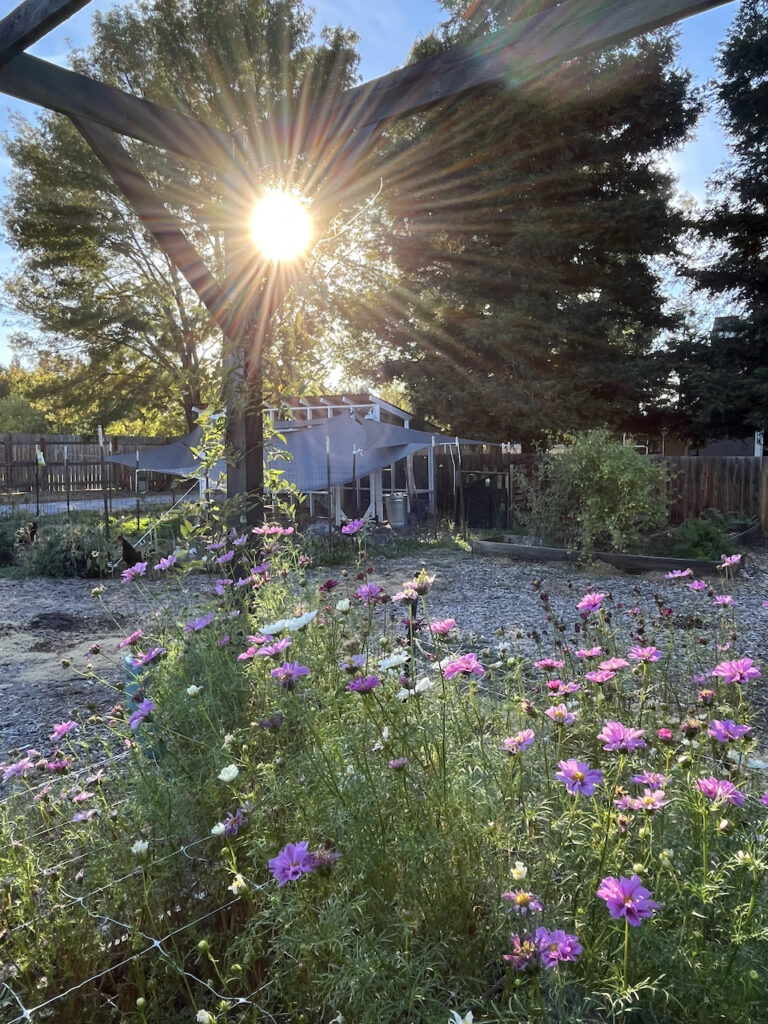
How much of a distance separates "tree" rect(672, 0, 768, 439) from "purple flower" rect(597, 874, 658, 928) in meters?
12.2

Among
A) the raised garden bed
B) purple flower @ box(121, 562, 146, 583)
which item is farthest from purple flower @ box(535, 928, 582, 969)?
the raised garden bed

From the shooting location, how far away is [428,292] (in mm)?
13758

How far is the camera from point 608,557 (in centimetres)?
747

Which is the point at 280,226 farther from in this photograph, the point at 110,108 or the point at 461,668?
the point at 461,668

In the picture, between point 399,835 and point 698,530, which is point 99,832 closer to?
point 399,835

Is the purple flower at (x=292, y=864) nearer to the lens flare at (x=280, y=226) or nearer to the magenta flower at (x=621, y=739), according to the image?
the magenta flower at (x=621, y=739)

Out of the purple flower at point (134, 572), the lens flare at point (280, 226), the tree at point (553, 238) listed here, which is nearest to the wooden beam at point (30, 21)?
the lens flare at point (280, 226)

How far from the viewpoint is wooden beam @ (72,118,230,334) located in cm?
285

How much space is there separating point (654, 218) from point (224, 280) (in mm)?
11892

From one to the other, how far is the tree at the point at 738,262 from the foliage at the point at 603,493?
4.66 m

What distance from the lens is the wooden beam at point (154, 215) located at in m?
2.85

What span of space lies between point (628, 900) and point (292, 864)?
46 cm

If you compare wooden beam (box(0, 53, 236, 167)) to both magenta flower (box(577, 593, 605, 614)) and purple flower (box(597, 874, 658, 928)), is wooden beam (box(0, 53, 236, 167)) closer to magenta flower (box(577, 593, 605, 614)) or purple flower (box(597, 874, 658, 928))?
magenta flower (box(577, 593, 605, 614))

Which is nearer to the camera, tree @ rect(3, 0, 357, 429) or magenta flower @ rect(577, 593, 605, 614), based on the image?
magenta flower @ rect(577, 593, 605, 614)
